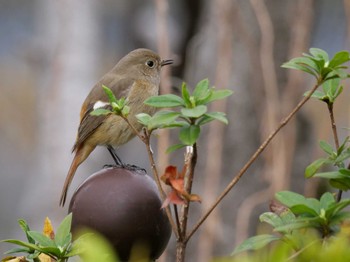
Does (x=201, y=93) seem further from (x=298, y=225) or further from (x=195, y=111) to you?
(x=298, y=225)

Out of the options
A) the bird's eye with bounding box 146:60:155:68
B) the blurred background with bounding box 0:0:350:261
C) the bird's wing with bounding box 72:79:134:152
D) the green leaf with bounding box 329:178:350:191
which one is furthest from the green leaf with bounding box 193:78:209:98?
the blurred background with bounding box 0:0:350:261

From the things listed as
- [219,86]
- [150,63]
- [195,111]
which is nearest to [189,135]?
[195,111]

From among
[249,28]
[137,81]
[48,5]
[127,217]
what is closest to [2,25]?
[48,5]

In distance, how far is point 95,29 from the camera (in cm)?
732

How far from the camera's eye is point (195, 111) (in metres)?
1.41

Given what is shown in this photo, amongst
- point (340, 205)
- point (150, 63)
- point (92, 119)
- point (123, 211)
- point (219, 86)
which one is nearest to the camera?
point (340, 205)

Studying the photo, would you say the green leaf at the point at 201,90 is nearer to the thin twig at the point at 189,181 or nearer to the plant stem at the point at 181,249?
the thin twig at the point at 189,181

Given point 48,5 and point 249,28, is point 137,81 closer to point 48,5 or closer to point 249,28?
point 249,28

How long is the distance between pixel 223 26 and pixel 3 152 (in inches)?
296

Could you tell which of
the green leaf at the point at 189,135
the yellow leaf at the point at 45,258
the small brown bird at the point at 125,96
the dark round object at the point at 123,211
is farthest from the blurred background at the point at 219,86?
the green leaf at the point at 189,135

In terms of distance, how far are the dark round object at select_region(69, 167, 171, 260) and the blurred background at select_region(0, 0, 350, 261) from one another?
2.12 m

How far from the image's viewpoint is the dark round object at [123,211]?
5.16ft

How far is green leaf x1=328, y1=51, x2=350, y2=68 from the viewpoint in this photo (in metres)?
1.48

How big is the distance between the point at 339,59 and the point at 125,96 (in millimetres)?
1926
